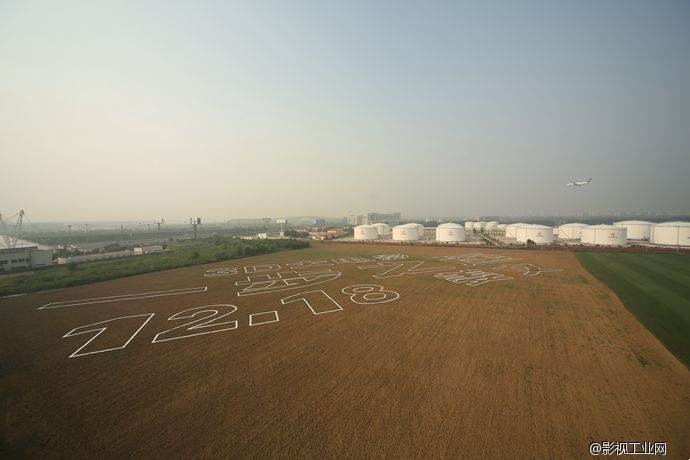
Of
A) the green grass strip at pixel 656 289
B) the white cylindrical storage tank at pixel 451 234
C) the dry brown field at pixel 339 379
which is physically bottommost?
the dry brown field at pixel 339 379

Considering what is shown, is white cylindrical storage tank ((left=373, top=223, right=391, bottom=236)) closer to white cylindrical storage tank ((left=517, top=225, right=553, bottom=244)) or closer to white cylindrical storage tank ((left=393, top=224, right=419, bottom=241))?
white cylindrical storage tank ((left=393, top=224, right=419, bottom=241))

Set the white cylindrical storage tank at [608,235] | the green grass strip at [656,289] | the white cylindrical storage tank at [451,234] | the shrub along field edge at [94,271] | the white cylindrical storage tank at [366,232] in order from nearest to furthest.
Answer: the green grass strip at [656,289]
the shrub along field edge at [94,271]
the white cylindrical storage tank at [608,235]
the white cylindrical storage tank at [451,234]
the white cylindrical storage tank at [366,232]

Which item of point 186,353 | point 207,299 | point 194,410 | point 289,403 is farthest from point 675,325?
point 207,299

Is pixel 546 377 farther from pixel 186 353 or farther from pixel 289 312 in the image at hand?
pixel 186 353

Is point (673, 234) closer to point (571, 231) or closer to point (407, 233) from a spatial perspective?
point (571, 231)

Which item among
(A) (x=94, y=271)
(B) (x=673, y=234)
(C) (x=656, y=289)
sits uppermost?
(B) (x=673, y=234)

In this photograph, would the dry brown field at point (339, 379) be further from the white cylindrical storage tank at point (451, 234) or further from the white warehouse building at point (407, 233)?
the white warehouse building at point (407, 233)

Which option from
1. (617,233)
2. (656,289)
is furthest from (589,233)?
(656,289)

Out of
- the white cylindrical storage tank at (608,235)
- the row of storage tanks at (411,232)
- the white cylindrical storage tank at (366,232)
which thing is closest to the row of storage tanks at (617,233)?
the white cylindrical storage tank at (608,235)

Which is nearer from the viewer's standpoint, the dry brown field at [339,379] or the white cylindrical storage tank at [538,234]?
the dry brown field at [339,379]
